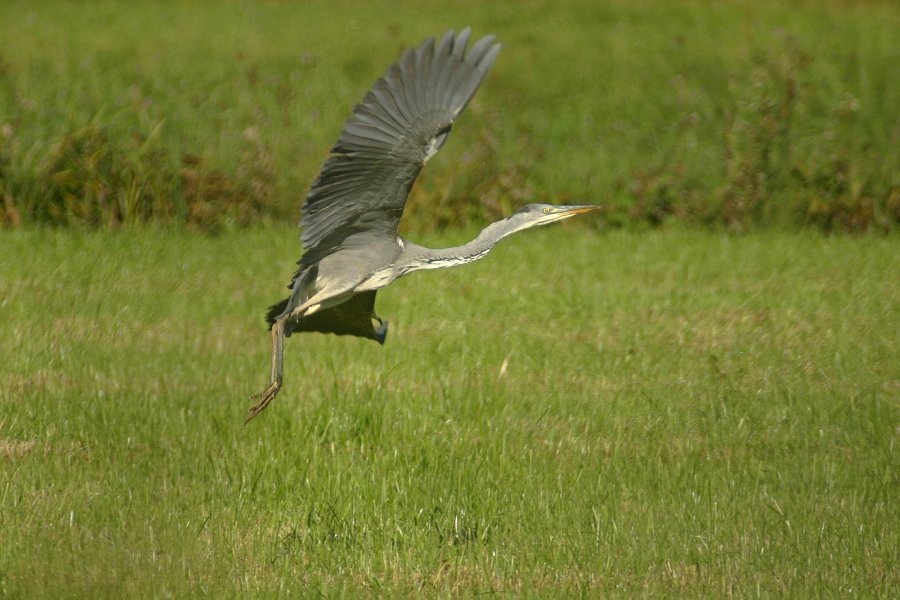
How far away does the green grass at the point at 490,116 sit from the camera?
9.79 metres

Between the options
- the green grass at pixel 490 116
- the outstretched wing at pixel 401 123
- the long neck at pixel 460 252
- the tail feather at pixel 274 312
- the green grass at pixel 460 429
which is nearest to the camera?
the green grass at pixel 460 429

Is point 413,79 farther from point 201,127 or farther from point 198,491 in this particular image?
point 201,127

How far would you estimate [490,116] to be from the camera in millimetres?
12500

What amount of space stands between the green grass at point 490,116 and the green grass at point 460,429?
0.93 meters

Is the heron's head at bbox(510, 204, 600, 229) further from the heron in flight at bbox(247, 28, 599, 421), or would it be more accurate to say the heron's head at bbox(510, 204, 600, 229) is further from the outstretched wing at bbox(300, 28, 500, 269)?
the outstretched wing at bbox(300, 28, 500, 269)

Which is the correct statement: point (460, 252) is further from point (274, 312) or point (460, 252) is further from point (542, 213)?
point (274, 312)

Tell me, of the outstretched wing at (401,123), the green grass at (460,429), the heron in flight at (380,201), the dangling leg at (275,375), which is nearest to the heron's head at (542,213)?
the heron in flight at (380,201)

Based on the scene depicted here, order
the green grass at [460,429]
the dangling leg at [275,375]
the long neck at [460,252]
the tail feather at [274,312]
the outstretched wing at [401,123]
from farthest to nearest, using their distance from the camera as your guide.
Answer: the tail feather at [274,312] < the dangling leg at [275,375] < the long neck at [460,252] < the outstretched wing at [401,123] < the green grass at [460,429]

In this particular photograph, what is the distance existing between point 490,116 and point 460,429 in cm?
704

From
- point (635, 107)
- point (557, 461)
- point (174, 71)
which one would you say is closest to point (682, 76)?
point (635, 107)

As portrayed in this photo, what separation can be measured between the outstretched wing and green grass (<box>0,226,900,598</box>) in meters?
1.19

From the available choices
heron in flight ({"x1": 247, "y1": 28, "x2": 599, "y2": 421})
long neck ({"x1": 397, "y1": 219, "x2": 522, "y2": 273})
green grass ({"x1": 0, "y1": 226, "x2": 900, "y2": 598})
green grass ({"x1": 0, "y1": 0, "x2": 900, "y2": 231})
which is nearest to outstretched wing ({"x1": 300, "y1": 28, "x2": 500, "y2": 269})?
heron in flight ({"x1": 247, "y1": 28, "x2": 599, "y2": 421})

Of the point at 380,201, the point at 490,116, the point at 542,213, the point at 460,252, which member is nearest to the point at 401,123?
the point at 380,201

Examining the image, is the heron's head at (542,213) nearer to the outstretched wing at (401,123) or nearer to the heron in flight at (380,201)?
the heron in flight at (380,201)
